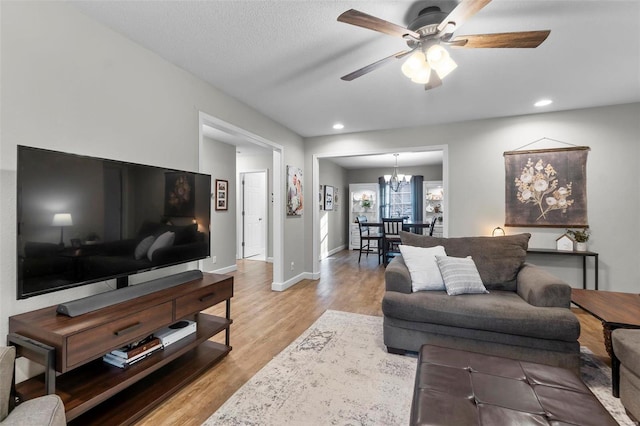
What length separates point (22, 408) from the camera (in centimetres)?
103

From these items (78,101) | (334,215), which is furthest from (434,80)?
(334,215)

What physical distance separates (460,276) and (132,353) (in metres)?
2.47

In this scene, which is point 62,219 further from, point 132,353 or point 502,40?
point 502,40

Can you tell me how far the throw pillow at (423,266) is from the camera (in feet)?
8.19

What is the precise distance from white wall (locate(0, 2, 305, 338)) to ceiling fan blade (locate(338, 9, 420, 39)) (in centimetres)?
167

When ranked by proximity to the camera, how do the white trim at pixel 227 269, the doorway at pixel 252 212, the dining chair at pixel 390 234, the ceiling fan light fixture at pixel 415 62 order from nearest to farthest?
the ceiling fan light fixture at pixel 415 62 < the white trim at pixel 227 269 < the dining chair at pixel 390 234 < the doorway at pixel 252 212

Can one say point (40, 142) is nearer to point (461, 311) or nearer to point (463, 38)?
point (463, 38)

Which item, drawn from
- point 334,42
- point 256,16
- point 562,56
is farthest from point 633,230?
point 256,16

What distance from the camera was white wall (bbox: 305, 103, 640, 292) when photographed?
3.40 m

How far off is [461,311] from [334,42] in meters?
2.26

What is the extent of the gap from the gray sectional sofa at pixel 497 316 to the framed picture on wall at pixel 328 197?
4.73 m

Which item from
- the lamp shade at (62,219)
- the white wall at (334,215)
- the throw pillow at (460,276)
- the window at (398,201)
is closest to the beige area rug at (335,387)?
the throw pillow at (460,276)

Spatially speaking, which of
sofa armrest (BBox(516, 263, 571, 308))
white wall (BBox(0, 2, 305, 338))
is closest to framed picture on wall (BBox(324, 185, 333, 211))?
white wall (BBox(0, 2, 305, 338))

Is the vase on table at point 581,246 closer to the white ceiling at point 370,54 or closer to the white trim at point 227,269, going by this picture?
the white ceiling at point 370,54
